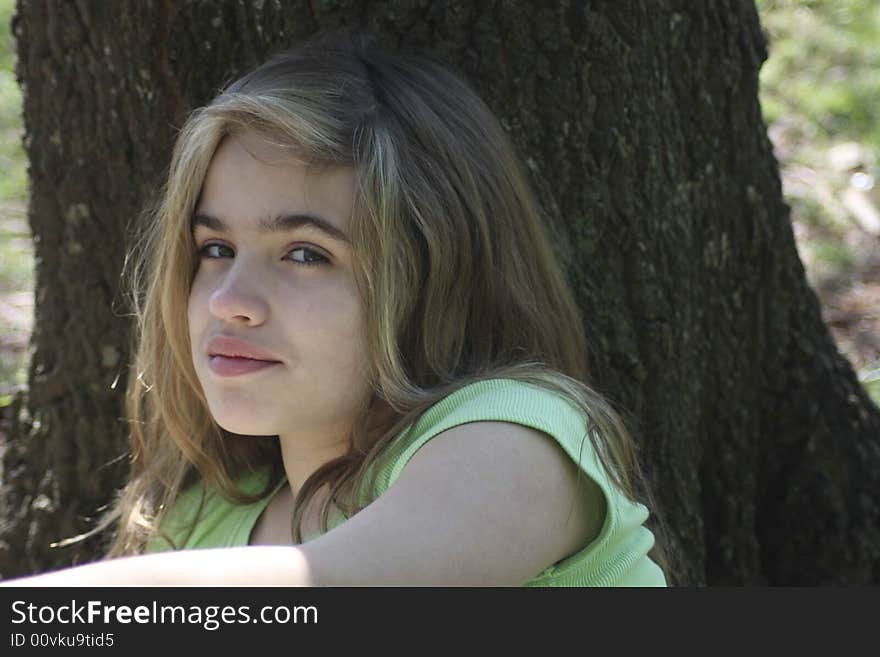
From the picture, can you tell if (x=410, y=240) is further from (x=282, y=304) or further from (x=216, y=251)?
(x=216, y=251)

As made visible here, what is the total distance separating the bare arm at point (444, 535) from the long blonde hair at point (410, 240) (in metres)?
0.15

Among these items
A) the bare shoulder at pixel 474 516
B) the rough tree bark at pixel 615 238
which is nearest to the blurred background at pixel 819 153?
the rough tree bark at pixel 615 238

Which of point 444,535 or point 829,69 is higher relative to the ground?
point 829,69

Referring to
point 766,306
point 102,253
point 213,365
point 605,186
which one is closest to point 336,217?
point 213,365

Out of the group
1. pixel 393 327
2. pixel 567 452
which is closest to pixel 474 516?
pixel 567 452

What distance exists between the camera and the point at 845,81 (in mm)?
5828

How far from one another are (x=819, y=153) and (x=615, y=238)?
3.54 meters

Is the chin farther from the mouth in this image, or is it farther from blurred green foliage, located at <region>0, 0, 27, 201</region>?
blurred green foliage, located at <region>0, 0, 27, 201</region>

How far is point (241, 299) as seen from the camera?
1922 millimetres

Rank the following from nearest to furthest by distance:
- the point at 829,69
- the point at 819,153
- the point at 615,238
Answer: the point at 615,238 < the point at 819,153 < the point at 829,69

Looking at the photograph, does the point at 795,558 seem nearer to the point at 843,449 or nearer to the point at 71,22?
the point at 843,449

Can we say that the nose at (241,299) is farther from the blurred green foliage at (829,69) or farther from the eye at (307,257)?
the blurred green foliage at (829,69)

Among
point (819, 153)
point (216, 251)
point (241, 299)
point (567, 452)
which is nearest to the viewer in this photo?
point (567, 452)

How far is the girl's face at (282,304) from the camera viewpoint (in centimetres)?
193
